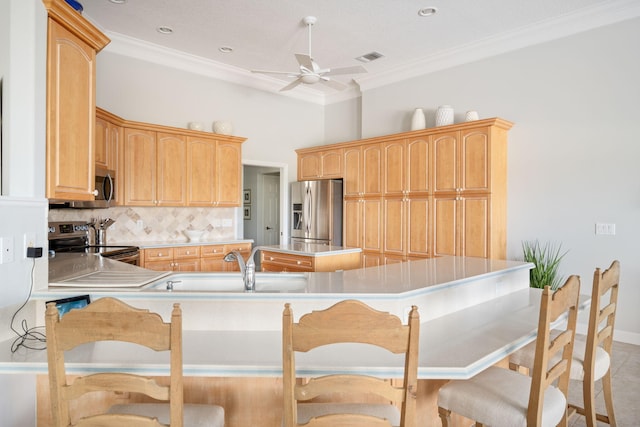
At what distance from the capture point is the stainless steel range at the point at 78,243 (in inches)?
156

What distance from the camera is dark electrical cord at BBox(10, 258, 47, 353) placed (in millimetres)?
1715

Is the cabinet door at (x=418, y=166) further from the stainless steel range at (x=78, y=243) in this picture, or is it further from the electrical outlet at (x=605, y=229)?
the stainless steel range at (x=78, y=243)

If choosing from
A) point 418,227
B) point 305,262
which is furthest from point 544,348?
point 418,227

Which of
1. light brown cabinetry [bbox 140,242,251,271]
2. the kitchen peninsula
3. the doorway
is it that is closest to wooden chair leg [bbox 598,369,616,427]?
the kitchen peninsula

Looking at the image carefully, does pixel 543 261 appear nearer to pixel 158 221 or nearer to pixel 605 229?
pixel 605 229

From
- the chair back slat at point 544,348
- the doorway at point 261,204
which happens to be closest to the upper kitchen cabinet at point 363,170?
the doorway at point 261,204

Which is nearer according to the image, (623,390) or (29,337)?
(29,337)

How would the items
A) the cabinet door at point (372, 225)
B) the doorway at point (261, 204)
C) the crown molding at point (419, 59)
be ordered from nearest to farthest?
the crown molding at point (419, 59) → the cabinet door at point (372, 225) → the doorway at point (261, 204)

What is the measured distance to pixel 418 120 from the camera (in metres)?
5.24

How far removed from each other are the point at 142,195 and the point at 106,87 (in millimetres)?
1340

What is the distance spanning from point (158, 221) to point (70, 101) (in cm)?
334

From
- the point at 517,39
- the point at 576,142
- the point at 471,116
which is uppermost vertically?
the point at 517,39

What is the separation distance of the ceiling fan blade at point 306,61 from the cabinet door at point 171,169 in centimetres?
220

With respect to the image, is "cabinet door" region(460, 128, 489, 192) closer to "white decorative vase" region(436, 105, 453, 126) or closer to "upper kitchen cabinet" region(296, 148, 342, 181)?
"white decorative vase" region(436, 105, 453, 126)
